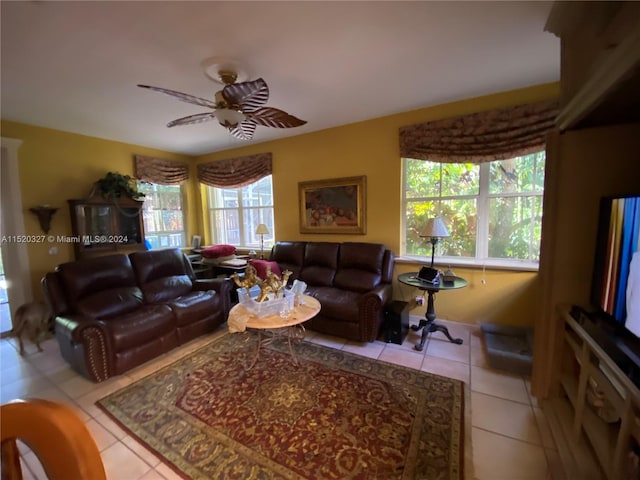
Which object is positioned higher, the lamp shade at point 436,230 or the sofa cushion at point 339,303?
the lamp shade at point 436,230

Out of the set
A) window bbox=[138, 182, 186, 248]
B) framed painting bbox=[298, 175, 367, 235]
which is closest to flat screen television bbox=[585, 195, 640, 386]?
framed painting bbox=[298, 175, 367, 235]

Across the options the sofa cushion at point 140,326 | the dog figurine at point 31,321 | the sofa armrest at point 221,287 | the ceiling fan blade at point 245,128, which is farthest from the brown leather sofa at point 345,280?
the dog figurine at point 31,321

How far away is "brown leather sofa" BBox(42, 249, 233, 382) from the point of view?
2283 millimetres

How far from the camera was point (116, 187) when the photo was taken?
12.3ft

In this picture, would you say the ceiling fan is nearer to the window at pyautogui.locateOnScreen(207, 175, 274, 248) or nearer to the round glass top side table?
the round glass top side table

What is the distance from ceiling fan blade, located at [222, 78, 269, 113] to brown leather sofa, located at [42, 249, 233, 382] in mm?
2116

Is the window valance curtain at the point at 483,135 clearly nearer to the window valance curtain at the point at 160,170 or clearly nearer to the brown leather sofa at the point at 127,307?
the brown leather sofa at the point at 127,307

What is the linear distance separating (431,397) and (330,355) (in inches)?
37.8

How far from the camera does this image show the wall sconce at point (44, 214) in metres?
3.26

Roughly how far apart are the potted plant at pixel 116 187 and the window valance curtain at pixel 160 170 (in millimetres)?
339

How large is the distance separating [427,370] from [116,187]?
174 inches

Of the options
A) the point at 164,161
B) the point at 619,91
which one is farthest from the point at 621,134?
the point at 164,161

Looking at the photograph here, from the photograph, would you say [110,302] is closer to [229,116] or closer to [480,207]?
[229,116]

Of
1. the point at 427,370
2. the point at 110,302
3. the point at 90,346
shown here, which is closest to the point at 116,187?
the point at 110,302
